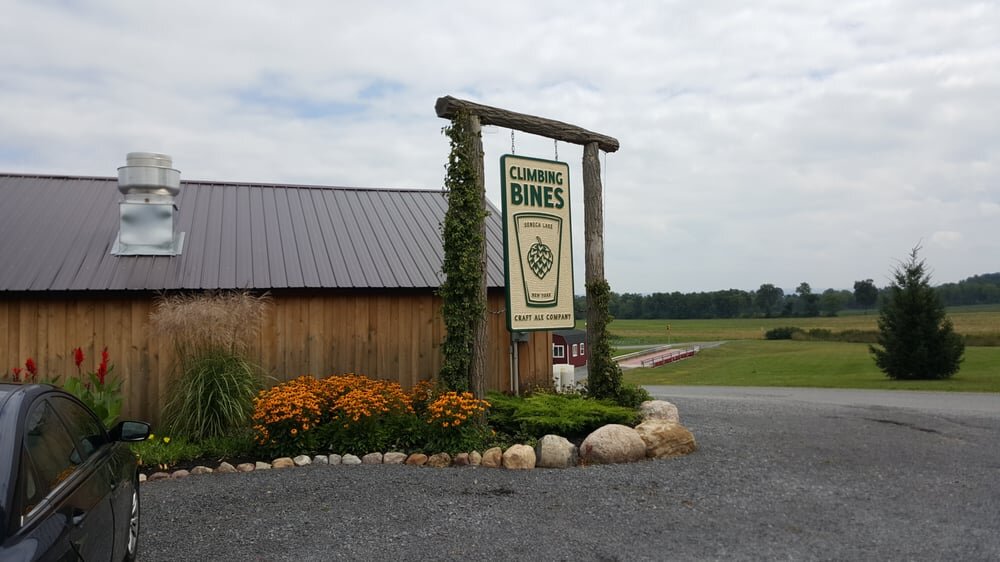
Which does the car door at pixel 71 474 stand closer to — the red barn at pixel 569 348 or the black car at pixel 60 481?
the black car at pixel 60 481

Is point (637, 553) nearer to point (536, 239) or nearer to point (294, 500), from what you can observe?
point (294, 500)

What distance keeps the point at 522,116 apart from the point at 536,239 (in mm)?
1770

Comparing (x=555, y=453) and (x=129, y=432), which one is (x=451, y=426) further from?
(x=129, y=432)

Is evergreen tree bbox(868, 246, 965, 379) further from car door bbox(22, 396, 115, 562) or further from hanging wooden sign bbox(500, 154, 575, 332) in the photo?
car door bbox(22, 396, 115, 562)

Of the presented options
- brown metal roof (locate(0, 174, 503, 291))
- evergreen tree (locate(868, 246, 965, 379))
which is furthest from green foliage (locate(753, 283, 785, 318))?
brown metal roof (locate(0, 174, 503, 291))

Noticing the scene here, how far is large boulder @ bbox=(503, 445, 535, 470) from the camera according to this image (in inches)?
304

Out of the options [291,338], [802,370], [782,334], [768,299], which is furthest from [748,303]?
[291,338]

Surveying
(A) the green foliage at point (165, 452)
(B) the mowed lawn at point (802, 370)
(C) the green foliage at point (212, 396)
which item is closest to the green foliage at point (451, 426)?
(C) the green foliage at point (212, 396)

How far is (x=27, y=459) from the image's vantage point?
3.08m

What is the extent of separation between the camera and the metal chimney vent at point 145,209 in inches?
414

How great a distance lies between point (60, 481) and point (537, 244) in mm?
7606

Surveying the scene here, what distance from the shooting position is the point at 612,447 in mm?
8055

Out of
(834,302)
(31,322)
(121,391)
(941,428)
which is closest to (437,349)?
(121,391)

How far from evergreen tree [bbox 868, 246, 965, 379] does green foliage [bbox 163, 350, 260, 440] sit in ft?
75.2
